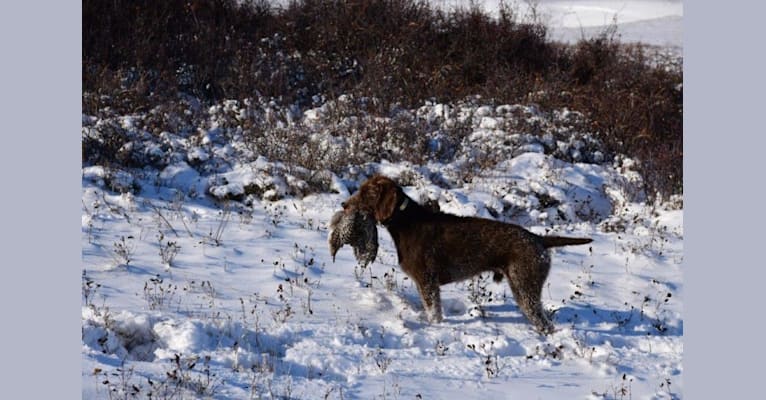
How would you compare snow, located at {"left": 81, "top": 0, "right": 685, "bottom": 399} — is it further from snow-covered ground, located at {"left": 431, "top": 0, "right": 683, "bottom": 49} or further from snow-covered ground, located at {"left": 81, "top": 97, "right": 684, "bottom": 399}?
snow-covered ground, located at {"left": 431, "top": 0, "right": 683, "bottom": 49}

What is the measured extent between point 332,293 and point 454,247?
4.28ft

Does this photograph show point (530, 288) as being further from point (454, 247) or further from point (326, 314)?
point (326, 314)

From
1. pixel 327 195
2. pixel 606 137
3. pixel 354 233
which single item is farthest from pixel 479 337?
pixel 606 137

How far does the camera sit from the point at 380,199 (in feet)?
19.0

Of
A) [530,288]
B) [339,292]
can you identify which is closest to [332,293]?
[339,292]

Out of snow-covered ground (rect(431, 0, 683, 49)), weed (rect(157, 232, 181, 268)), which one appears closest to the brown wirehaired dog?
weed (rect(157, 232, 181, 268))

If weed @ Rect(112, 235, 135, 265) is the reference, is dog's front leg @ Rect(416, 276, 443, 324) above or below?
below

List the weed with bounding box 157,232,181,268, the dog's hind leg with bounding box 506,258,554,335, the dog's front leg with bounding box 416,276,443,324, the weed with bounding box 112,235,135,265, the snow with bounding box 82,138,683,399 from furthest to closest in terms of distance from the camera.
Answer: the weed with bounding box 157,232,181,268
the weed with bounding box 112,235,135,265
the dog's front leg with bounding box 416,276,443,324
the dog's hind leg with bounding box 506,258,554,335
the snow with bounding box 82,138,683,399

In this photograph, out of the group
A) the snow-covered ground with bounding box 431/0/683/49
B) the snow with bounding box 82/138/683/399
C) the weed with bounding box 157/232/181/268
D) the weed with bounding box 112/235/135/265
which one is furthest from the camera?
the snow-covered ground with bounding box 431/0/683/49

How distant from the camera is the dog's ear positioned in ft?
18.8

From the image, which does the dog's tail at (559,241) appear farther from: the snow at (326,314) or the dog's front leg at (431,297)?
the dog's front leg at (431,297)

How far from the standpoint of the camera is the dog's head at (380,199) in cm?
575

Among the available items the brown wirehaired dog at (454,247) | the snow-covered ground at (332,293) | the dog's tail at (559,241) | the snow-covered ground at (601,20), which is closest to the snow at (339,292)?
the snow-covered ground at (332,293)

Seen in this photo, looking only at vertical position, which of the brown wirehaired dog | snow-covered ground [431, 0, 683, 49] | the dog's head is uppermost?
snow-covered ground [431, 0, 683, 49]
